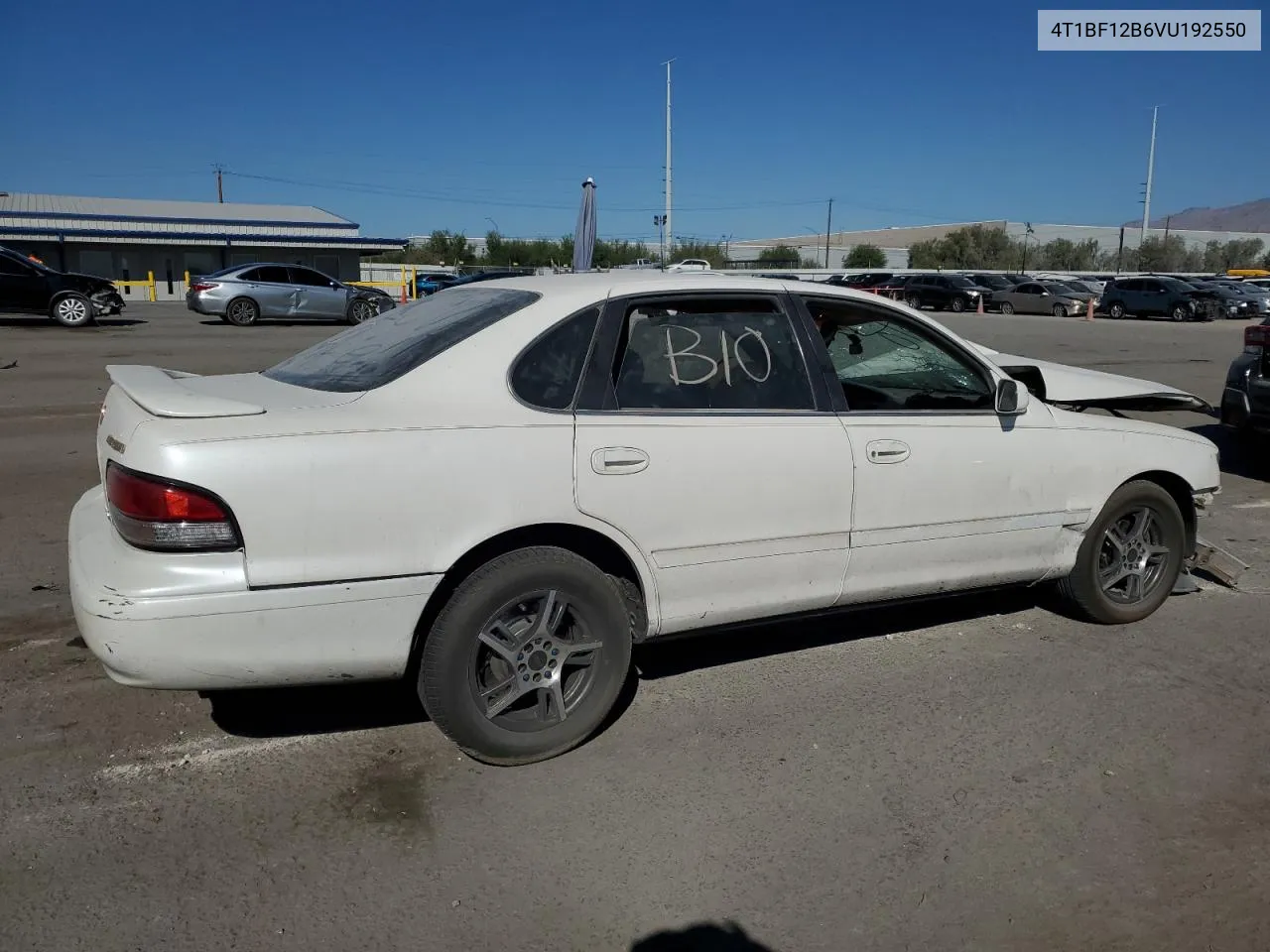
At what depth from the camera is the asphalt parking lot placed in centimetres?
287

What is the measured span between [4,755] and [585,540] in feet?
7.01

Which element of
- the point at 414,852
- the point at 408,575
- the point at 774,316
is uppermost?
the point at 774,316

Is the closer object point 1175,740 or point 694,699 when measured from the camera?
point 1175,740

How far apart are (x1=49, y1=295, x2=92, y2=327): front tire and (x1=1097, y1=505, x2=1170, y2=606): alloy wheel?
2149 centimetres

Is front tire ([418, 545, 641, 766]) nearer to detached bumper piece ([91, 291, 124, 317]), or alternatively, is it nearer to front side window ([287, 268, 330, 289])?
detached bumper piece ([91, 291, 124, 317])

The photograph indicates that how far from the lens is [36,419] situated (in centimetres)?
1045

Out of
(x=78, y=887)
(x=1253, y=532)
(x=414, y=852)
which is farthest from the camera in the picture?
(x=1253, y=532)

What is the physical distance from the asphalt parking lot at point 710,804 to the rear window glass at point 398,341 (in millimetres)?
637

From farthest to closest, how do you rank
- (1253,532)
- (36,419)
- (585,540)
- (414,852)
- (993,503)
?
1. (36,419)
2. (1253,532)
3. (993,503)
4. (585,540)
5. (414,852)

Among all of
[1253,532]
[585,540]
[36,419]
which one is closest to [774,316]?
Answer: [585,540]

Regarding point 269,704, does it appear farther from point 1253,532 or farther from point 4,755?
point 1253,532

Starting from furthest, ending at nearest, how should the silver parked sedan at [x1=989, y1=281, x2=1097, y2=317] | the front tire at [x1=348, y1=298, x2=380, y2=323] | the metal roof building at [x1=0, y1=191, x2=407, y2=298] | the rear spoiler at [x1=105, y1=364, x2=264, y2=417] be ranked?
the metal roof building at [x1=0, y1=191, x2=407, y2=298] < the silver parked sedan at [x1=989, y1=281, x2=1097, y2=317] < the front tire at [x1=348, y1=298, x2=380, y2=323] < the rear spoiler at [x1=105, y1=364, x2=264, y2=417]

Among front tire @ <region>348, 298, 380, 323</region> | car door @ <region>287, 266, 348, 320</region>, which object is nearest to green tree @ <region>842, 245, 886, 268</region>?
front tire @ <region>348, 298, 380, 323</region>

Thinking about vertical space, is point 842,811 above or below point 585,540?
below
